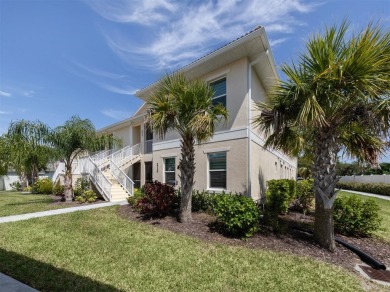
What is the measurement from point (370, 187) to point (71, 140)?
31084 mm

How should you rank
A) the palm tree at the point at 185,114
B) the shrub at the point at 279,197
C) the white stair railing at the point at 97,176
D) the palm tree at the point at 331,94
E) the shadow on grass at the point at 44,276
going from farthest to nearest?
the white stair railing at the point at 97,176 → the shrub at the point at 279,197 → the palm tree at the point at 185,114 → the palm tree at the point at 331,94 → the shadow on grass at the point at 44,276

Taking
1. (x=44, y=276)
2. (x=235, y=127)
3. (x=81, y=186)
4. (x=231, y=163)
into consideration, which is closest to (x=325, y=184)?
(x=231, y=163)

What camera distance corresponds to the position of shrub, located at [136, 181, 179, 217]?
31.1ft

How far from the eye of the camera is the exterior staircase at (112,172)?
15.2 meters

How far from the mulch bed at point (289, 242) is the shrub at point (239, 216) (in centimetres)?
27

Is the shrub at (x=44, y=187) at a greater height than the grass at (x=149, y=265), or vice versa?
the shrub at (x=44, y=187)

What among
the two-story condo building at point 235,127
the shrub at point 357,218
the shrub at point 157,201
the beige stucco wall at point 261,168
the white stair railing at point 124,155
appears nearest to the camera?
the shrub at point 357,218

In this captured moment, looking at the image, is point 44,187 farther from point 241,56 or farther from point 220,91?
point 241,56

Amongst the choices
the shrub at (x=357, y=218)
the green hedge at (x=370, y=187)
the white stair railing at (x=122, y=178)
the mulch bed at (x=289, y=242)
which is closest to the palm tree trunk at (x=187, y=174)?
the mulch bed at (x=289, y=242)

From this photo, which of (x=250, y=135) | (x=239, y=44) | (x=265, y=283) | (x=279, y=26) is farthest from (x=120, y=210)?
(x=279, y=26)

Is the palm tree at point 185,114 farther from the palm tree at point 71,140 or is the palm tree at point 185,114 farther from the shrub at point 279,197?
the palm tree at point 71,140

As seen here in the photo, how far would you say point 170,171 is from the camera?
1479 cm

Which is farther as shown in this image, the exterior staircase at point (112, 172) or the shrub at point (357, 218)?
the exterior staircase at point (112, 172)

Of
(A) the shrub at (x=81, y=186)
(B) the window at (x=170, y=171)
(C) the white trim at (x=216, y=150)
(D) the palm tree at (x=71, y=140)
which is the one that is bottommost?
(A) the shrub at (x=81, y=186)
